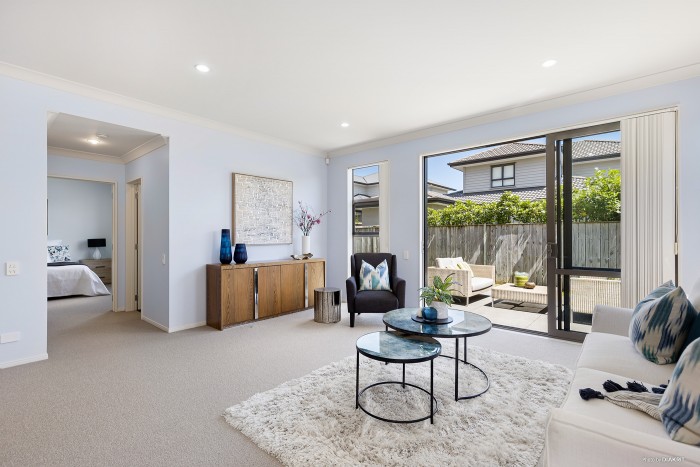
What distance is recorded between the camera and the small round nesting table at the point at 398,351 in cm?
207

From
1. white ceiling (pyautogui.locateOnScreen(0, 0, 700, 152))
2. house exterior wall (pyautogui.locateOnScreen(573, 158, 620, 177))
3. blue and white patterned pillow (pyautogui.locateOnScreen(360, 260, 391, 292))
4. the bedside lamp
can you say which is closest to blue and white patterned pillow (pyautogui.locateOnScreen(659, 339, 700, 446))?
white ceiling (pyautogui.locateOnScreen(0, 0, 700, 152))

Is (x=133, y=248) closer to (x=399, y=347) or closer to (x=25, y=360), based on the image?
(x=25, y=360)

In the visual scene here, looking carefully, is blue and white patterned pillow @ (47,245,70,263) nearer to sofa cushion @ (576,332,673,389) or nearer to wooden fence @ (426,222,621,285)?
wooden fence @ (426,222,621,285)

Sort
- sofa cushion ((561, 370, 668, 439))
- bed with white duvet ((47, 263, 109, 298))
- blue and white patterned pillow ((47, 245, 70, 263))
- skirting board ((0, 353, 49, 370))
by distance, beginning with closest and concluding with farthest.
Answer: sofa cushion ((561, 370, 668, 439)) < skirting board ((0, 353, 49, 370)) < bed with white duvet ((47, 263, 109, 298)) < blue and white patterned pillow ((47, 245, 70, 263))

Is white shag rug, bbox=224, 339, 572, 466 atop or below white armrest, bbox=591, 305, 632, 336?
below

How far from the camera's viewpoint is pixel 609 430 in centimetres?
99

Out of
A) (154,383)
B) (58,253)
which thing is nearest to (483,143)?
(154,383)

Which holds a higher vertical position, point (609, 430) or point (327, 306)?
point (609, 430)

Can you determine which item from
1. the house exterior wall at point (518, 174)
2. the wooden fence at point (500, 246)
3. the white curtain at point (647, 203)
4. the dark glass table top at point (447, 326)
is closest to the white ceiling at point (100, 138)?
the dark glass table top at point (447, 326)

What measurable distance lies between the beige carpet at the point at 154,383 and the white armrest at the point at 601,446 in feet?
4.54

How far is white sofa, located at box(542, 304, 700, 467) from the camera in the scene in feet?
3.05

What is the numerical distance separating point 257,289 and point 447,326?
9.07 ft

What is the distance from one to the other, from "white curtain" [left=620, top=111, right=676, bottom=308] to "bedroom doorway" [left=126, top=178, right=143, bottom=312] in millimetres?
6356

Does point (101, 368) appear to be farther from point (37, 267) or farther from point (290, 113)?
point (290, 113)
